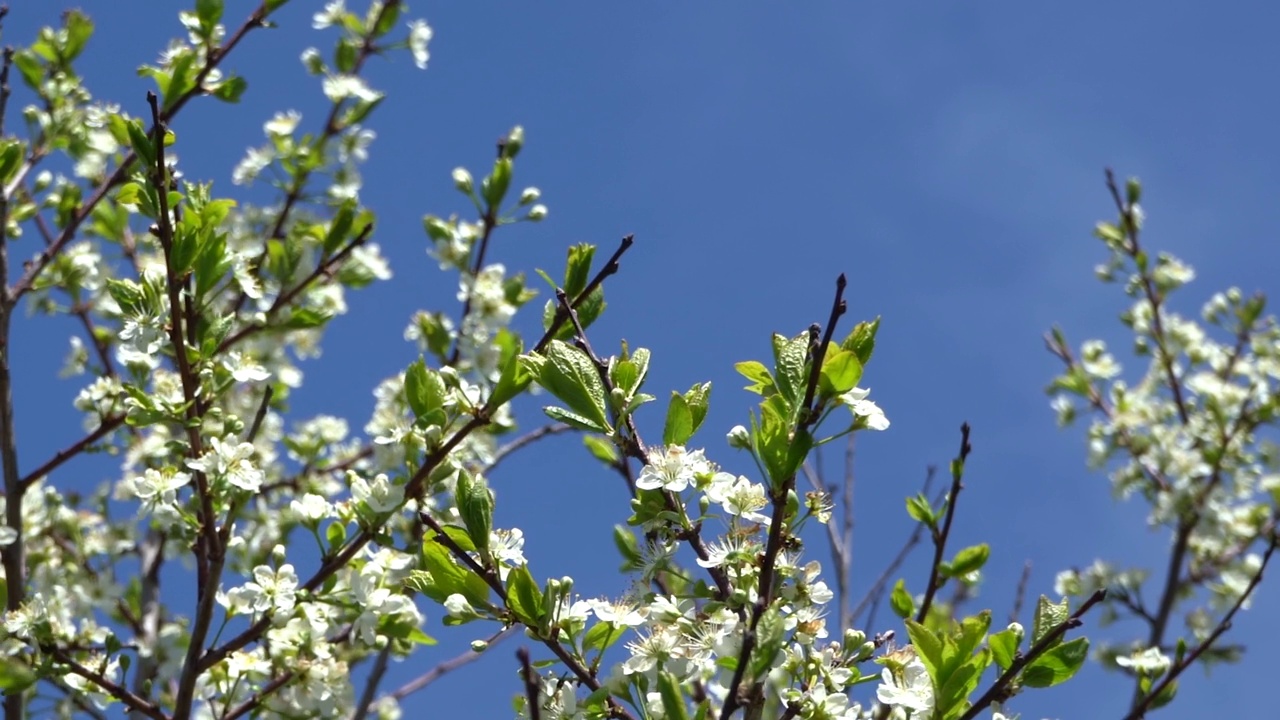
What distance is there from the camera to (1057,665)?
1.89m

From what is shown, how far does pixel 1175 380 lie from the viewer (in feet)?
22.2

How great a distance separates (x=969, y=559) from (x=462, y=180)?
7.47 ft

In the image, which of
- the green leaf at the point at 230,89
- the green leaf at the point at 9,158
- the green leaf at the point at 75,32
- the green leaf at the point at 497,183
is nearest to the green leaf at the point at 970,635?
the green leaf at the point at 497,183

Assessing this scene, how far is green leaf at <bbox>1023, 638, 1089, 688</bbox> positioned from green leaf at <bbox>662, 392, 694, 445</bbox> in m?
0.69

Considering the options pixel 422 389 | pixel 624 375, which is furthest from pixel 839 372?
pixel 422 389

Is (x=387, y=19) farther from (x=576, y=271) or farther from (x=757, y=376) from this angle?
(x=757, y=376)

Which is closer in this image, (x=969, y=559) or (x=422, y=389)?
(x=422, y=389)

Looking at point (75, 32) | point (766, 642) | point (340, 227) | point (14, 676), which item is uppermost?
point (75, 32)

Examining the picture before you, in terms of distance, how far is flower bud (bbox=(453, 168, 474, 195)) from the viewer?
4008mm

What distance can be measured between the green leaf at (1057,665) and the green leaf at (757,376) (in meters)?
0.63

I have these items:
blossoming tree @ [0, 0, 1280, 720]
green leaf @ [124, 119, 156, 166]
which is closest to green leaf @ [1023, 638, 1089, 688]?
blossoming tree @ [0, 0, 1280, 720]

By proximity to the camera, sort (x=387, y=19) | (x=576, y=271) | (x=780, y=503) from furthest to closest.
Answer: (x=387, y=19), (x=576, y=271), (x=780, y=503)

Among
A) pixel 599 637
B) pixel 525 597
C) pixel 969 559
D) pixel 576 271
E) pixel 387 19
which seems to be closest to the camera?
pixel 525 597

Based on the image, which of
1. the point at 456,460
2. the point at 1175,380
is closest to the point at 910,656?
the point at 456,460
